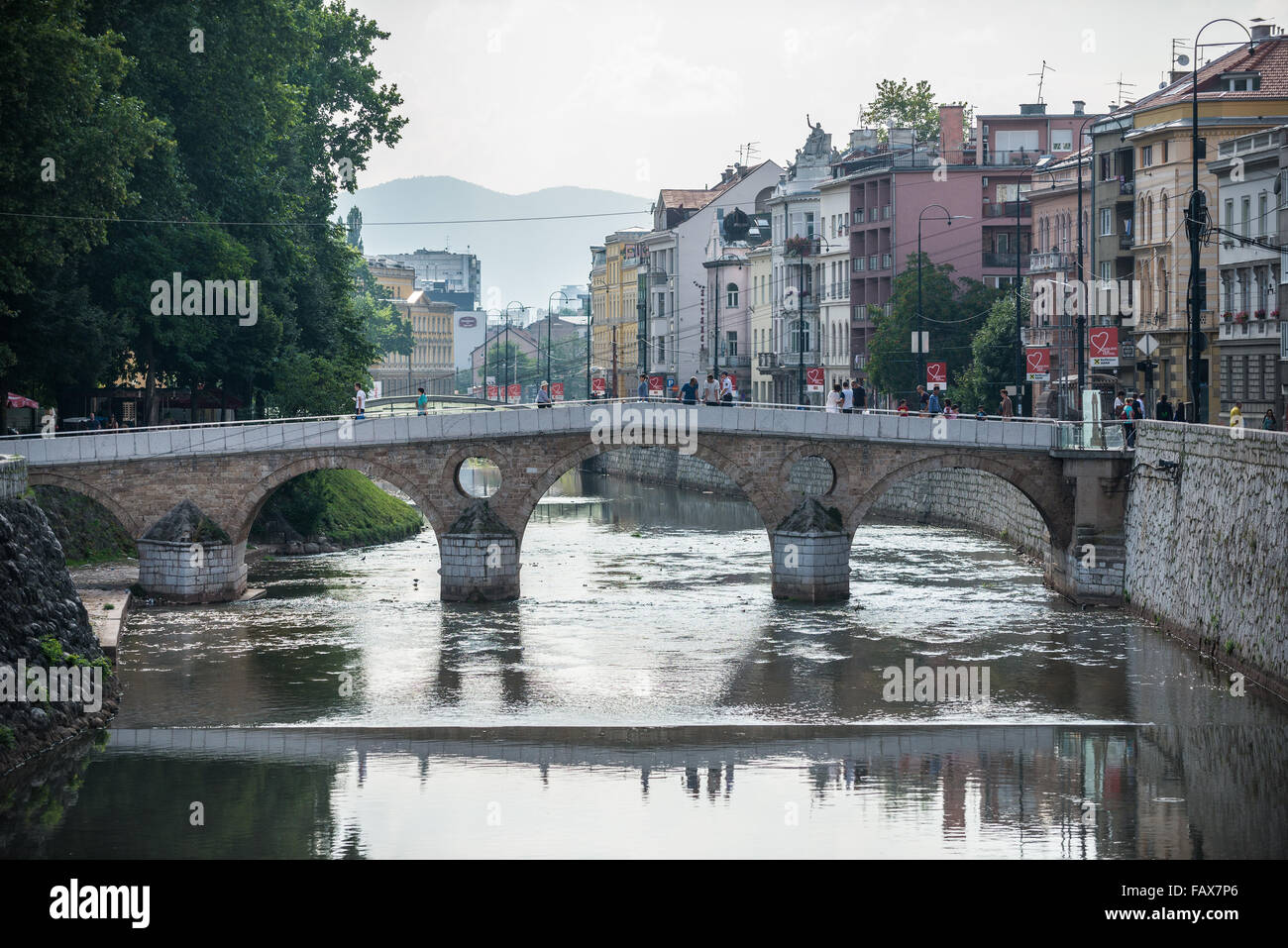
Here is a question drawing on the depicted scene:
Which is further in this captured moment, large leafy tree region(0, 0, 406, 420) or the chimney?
the chimney

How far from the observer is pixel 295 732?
32.6 meters

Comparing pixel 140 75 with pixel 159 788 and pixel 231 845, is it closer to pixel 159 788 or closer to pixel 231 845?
pixel 159 788

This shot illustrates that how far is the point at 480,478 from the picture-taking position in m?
103

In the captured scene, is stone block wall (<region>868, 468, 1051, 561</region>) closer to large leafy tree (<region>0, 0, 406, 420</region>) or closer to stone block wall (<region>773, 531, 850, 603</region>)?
stone block wall (<region>773, 531, 850, 603</region>)

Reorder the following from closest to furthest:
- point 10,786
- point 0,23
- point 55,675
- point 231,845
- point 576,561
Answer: point 231,845, point 10,786, point 55,675, point 0,23, point 576,561

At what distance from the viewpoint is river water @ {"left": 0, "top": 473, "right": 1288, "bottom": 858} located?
25.7 metres

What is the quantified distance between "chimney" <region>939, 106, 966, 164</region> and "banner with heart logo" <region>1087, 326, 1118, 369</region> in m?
43.2

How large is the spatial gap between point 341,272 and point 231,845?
4306cm

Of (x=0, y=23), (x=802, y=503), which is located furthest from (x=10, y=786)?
(x=802, y=503)

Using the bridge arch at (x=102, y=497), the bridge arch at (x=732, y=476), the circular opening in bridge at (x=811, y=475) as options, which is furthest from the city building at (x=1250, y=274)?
the bridge arch at (x=102, y=497)

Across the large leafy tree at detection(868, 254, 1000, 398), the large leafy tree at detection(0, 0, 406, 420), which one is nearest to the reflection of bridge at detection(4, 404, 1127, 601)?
the large leafy tree at detection(0, 0, 406, 420)

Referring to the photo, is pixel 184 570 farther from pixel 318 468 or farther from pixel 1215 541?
pixel 1215 541

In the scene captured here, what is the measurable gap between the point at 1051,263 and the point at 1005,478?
27274 mm

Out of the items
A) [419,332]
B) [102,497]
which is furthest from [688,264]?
[419,332]
